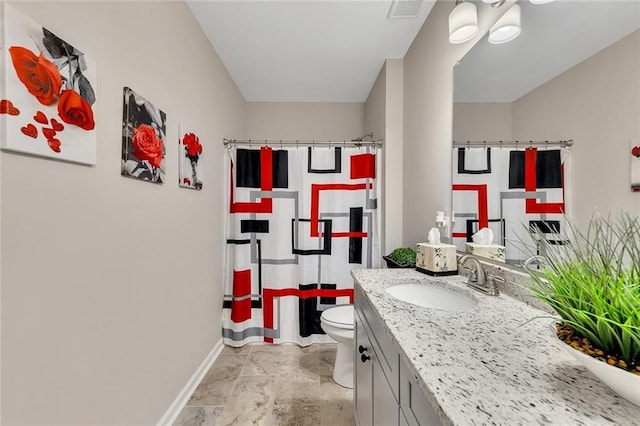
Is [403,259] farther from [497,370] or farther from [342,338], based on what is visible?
[497,370]

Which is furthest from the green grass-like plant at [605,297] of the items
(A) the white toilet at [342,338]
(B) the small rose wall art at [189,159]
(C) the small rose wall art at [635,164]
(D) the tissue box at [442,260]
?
(B) the small rose wall art at [189,159]

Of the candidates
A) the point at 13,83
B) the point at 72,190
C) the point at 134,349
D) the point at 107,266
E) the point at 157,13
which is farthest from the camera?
the point at 157,13

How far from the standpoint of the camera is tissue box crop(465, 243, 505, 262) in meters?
1.20

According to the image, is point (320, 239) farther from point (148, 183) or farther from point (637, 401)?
point (637, 401)

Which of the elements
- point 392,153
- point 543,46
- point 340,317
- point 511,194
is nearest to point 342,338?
point 340,317

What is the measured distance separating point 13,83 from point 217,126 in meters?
1.60

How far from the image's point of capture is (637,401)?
451 millimetres

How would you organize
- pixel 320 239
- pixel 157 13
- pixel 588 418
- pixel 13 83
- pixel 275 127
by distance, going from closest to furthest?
pixel 588 418 < pixel 13 83 < pixel 157 13 < pixel 320 239 < pixel 275 127

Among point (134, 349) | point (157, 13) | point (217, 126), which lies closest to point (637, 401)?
point (134, 349)

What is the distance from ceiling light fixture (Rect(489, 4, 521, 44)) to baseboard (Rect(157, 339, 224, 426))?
2.52 m

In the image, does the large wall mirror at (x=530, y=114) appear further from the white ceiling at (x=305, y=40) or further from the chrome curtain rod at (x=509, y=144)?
the white ceiling at (x=305, y=40)

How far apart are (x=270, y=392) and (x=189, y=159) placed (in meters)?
1.64

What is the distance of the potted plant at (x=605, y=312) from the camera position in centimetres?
46

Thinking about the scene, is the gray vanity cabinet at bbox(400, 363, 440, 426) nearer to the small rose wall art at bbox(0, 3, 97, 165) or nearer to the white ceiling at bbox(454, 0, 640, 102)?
the white ceiling at bbox(454, 0, 640, 102)
